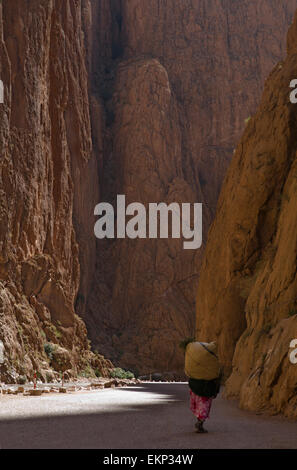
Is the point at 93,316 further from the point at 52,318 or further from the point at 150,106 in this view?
the point at 150,106

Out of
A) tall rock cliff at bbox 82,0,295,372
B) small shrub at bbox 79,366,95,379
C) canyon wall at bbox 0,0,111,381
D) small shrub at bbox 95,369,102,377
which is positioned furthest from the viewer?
tall rock cliff at bbox 82,0,295,372

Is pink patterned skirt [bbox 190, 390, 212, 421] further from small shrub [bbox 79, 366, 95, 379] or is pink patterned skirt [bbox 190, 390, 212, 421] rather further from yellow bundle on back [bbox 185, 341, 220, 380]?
small shrub [bbox 79, 366, 95, 379]

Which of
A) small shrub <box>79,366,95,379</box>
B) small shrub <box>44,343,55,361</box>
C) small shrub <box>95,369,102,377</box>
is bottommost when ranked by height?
small shrub <box>95,369,102,377</box>

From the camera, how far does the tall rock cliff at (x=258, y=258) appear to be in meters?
14.4

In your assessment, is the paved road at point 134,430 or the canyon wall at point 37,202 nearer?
the paved road at point 134,430

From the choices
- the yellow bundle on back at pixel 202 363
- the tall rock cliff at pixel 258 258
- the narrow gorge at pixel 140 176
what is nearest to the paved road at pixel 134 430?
the yellow bundle on back at pixel 202 363

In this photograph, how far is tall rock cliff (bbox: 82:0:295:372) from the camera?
6538 cm

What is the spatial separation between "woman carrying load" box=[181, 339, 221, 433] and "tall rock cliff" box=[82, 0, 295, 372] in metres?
51.7

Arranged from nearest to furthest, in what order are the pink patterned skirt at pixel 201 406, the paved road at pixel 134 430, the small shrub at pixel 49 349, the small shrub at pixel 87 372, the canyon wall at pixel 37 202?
the paved road at pixel 134 430 → the pink patterned skirt at pixel 201 406 → the canyon wall at pixel 37 202 → the small shrub at pixel 49 349 → the small shrub at pixel 87 372

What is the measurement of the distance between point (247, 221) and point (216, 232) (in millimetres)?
5481

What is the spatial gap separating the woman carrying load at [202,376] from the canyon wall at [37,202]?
20.5m

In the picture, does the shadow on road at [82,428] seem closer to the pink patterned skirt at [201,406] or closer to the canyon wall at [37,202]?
the pink patterned skirt at [201,406]

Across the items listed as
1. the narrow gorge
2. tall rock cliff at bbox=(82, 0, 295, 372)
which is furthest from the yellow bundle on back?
tall rock cliff at bbox=(82, 0, 295, 372)
